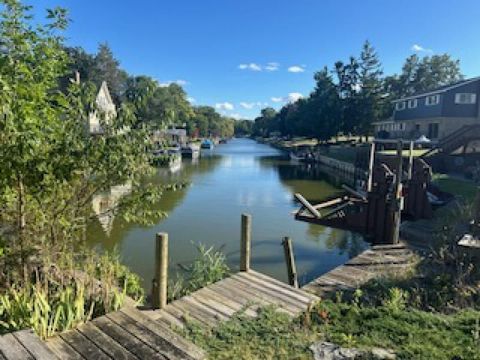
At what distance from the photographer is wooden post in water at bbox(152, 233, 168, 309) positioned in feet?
16.4

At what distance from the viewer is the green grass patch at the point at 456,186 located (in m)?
15.1

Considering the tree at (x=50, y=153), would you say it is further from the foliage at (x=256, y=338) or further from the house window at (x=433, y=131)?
the house window at (x=433, y=131)

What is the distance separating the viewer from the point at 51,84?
14.8 ft

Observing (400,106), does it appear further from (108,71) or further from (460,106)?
(108,71)

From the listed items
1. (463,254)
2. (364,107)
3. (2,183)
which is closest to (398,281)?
(463,254)

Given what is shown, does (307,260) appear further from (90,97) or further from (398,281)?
(90,97)

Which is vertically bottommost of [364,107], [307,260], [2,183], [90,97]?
[307,260]

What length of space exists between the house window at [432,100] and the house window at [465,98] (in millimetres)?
1574

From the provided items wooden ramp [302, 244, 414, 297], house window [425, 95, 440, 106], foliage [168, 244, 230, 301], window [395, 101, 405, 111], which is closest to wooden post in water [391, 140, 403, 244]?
wooden ramp [302, 244, 414, 297]

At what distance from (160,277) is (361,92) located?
49722 millimetres

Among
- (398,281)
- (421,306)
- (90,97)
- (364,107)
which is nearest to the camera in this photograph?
(90,97)

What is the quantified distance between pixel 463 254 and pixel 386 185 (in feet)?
12.3

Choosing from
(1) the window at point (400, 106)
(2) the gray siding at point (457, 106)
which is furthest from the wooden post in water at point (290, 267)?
(1) the window at point (400, 106)

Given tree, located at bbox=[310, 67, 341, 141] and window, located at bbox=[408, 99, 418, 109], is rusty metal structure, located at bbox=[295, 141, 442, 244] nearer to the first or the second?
window, located at bbox=[408, 99, 418, 109]
